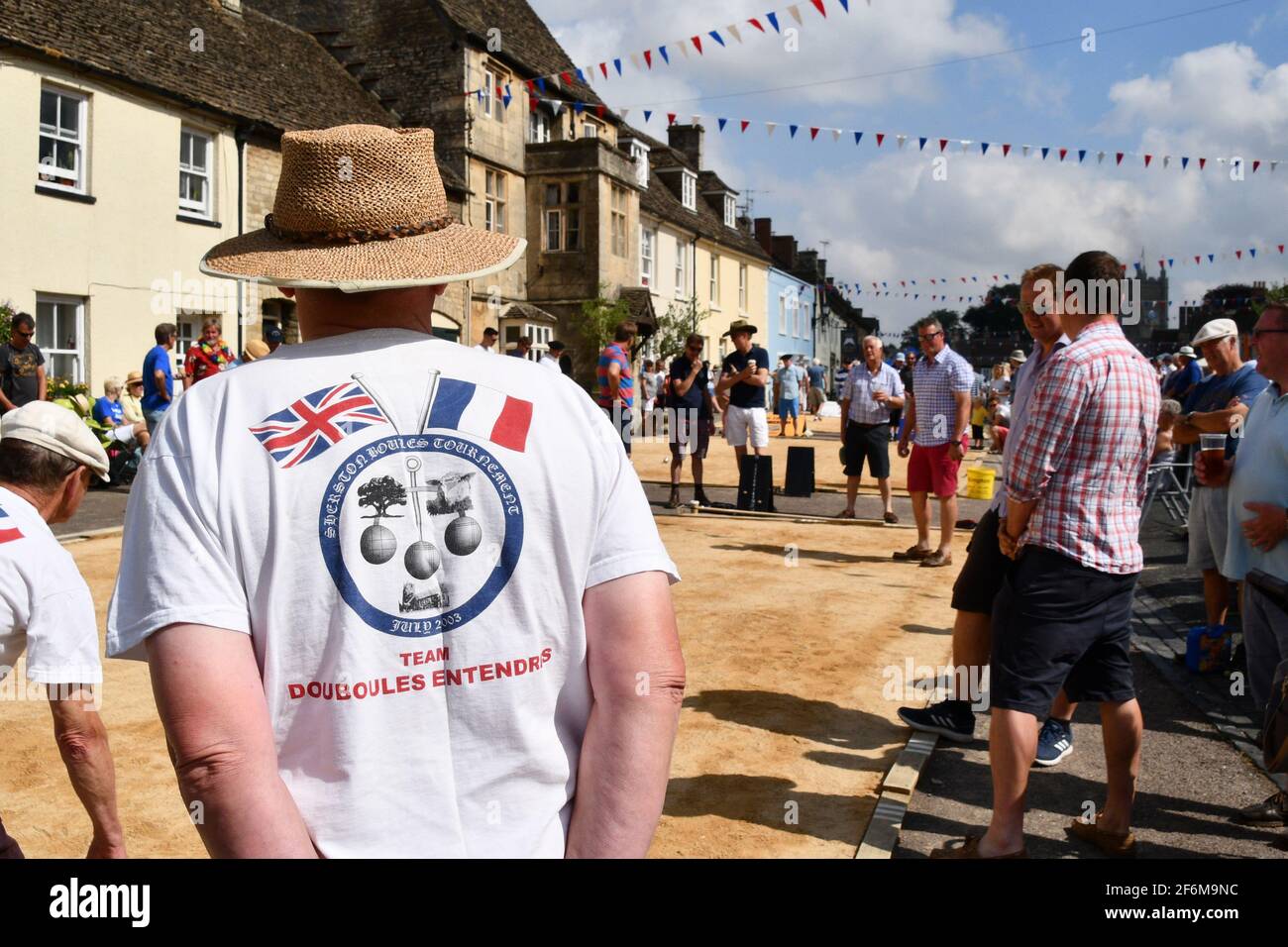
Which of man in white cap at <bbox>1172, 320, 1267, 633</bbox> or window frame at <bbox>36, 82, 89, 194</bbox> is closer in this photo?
man in white cap at <bbox>1172, 320, 1267, 633</bbox>

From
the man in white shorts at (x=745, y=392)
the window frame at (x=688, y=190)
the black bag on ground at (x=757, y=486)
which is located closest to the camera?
the man in white shorts at (x=745, y=392)

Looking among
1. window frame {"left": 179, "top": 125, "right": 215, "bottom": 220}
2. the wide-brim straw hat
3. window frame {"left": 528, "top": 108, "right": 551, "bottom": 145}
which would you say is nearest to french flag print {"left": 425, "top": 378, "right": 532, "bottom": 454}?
the wide-brim straw hat

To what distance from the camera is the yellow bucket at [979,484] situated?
15.1 m

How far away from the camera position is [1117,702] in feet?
13.1

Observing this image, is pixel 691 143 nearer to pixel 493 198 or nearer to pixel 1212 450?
pixel 493 198

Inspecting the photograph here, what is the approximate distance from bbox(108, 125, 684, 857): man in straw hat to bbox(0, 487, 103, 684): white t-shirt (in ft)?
3.96

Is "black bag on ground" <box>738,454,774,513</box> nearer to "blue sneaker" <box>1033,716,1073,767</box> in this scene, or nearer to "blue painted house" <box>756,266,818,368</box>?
"blue sneaker" <box>1033,716,1073,767</box>

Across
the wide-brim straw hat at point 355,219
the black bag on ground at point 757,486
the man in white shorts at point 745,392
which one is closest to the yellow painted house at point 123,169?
the man in white shorts at point 745,392

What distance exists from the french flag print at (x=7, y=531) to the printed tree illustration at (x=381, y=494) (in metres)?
1.51

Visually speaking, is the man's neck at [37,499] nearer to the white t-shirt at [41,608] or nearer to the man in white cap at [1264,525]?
the white t-shirt at [41,608]

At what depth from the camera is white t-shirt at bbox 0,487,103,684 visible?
2.59 m

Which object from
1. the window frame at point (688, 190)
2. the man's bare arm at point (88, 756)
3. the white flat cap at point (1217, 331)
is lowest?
the man's bare arm at point (88, 756)

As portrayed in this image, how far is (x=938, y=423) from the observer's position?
949 centimetres
